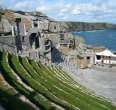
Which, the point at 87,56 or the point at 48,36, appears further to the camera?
the point at 48,36

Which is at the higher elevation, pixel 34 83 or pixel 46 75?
pixel 34 83

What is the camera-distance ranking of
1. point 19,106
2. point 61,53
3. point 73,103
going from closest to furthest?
1. point 19,106
2. point 73,103
3. point 61,53

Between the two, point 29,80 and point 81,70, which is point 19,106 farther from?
point 81,70

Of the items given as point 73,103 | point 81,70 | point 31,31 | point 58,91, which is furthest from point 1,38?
point 73,103

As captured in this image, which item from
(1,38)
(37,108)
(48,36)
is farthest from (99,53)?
(37,108)

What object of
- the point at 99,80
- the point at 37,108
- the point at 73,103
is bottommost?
the point at 99,80

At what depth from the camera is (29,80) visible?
4122 cm

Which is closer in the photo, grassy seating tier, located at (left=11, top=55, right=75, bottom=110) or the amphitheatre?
the amphitheatre

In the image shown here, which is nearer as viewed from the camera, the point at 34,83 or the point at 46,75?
the point at 34,83

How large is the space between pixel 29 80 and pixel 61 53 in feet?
204

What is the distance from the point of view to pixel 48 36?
11412cm

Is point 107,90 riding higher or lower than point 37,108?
lower

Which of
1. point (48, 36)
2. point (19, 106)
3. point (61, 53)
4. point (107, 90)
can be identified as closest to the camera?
point (19, 106)

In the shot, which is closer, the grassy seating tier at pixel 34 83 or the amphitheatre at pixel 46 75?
the amphitheatre at pixel 46 75
